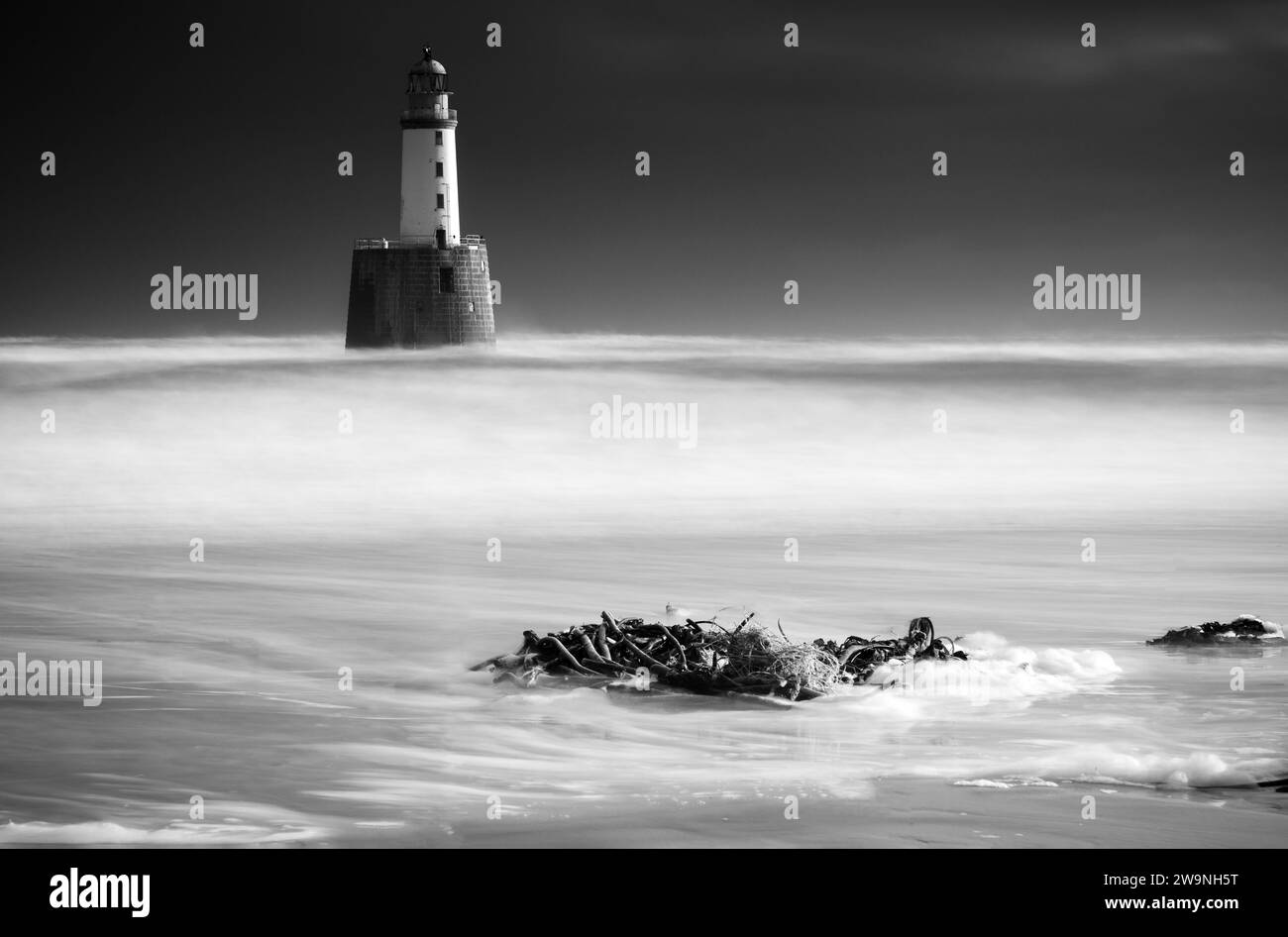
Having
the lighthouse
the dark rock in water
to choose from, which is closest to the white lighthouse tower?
the lighthouse

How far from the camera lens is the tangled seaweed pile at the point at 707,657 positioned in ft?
48.4

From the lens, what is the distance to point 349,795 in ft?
41.9

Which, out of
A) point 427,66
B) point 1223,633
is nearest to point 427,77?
point 427,66

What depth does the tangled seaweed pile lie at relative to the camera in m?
14.7

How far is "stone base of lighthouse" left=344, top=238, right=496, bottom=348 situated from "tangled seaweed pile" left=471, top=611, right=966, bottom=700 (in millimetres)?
40737

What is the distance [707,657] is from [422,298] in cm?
4255

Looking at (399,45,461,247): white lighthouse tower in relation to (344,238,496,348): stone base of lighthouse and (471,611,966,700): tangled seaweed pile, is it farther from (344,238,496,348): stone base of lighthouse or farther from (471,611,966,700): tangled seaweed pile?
(471,611,966,700): tangled seaweed pile

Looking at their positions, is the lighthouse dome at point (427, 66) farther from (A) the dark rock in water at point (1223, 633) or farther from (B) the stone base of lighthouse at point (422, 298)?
(A) the dark rock in water at point (1223, 633)

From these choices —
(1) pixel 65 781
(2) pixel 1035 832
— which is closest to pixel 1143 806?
(2) pixel 1035 832

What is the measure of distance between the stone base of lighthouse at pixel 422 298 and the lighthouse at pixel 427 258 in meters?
0.03

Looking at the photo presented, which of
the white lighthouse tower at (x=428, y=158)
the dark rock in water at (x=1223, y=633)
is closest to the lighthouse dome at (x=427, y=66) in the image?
the white lighthouse tower at (x=428, y=158)

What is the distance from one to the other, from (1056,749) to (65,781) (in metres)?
7.01

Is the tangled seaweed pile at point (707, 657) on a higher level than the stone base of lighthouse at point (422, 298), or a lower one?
lower

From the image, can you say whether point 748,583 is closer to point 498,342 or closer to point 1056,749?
point 1056,749
